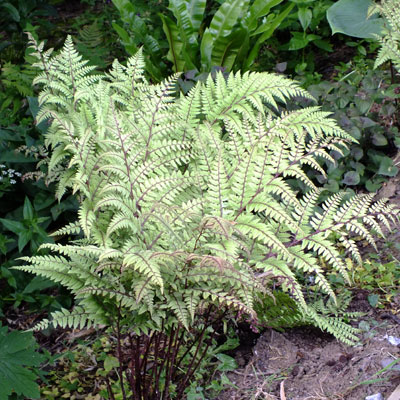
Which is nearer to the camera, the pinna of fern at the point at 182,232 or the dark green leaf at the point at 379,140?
the pinna of fern at the point at 182,232

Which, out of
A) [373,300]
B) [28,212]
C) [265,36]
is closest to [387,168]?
[373,300]

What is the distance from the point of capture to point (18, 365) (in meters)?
2.21

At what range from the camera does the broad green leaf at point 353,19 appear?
4.04m

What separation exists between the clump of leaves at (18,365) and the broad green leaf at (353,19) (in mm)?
3143

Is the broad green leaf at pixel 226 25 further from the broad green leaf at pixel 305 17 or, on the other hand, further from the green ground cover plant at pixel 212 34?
→ the broad green leaf at pixel 305 17

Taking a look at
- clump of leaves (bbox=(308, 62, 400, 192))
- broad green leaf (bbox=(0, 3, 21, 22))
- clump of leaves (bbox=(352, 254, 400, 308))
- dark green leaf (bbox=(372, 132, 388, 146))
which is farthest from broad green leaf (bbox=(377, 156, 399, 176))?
broad green leaf (bbox=(0, 3, 21, 22))

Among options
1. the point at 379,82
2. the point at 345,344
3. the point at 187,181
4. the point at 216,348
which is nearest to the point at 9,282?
the point at 216,348

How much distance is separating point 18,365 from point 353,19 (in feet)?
11.5

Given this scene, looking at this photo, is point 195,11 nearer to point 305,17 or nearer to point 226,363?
point 305,17

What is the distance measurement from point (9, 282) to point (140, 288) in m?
1.58

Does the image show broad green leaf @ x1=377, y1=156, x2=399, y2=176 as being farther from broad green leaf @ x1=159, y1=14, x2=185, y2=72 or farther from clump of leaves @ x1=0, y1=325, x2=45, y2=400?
clump of leaves @ x1=0, y1=325, x2=45, y2=400

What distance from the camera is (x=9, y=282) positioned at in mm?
3031

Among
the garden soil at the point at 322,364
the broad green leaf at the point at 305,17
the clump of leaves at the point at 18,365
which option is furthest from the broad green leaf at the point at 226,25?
the clump of leaves at the point at 18,365

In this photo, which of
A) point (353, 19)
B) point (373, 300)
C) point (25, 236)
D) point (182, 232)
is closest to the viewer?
point (182, 232)
